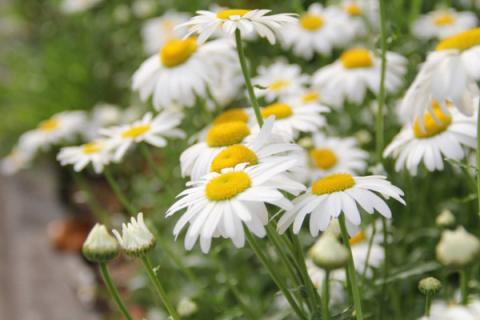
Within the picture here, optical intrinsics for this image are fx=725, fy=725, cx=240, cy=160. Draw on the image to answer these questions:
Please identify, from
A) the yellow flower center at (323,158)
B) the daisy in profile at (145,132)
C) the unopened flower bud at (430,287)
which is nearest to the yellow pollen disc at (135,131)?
the daisy in profile at (145,132)

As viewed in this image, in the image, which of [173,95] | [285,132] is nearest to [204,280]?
[173,95]

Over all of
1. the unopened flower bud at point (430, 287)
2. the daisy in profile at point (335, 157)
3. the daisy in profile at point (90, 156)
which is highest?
the daisy in profile at point (90, 156)

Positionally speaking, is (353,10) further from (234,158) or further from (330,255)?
(330,255)

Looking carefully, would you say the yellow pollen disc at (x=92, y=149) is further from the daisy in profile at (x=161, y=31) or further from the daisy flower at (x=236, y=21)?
the daisy in profile at (x=161, y=31)

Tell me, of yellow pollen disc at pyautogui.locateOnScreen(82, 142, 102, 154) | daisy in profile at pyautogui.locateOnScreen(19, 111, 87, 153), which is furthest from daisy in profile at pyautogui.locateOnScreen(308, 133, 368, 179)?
daisy in profile at pyautogui.locateOnScreen(19, 111, 87, 153)

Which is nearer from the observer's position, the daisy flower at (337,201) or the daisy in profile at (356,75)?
the daisy flower at (337,201)

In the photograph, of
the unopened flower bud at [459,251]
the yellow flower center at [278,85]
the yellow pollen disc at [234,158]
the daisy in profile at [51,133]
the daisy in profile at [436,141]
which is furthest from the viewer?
the daisy in profile at [51,133]

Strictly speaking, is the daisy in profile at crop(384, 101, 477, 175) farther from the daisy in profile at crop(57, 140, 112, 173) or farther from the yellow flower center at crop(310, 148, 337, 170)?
the daisy in profile at crop(57, 140, 112, 173)
